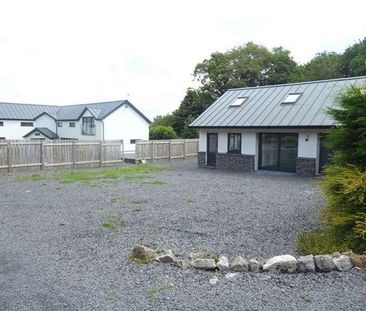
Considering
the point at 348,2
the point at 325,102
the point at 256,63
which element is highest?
the point at 256,63

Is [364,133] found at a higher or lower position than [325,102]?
lower

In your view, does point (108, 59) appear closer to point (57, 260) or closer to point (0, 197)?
point (0, 197)

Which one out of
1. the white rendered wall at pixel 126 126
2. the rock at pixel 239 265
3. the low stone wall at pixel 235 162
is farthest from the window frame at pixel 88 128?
the rock at pixel 239 265

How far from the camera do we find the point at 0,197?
1163cm

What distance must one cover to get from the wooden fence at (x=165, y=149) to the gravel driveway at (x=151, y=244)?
1093cm

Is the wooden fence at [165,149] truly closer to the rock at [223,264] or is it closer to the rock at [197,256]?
the rock at [197,256]

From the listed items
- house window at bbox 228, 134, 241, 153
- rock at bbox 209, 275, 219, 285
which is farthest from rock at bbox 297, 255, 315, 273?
house window at bbox 228, 134, 241, 153

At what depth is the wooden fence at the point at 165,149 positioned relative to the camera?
24.0m

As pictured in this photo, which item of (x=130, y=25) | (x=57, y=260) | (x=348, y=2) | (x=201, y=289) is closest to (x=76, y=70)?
(x=130, y=25)

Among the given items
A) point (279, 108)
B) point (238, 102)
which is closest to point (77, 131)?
point (238, 102)

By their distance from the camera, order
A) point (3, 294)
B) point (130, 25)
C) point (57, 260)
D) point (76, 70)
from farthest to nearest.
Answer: point (76, 70)
point (130, 25)
point (57, 260)
point (3, 294)

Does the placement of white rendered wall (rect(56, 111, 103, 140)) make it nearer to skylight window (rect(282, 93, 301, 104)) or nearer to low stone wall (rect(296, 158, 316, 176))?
skylight window (rect(282, 93, 301, 104))

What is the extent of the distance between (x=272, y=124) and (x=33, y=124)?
3188 cm

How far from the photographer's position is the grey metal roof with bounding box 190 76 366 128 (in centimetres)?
1647
